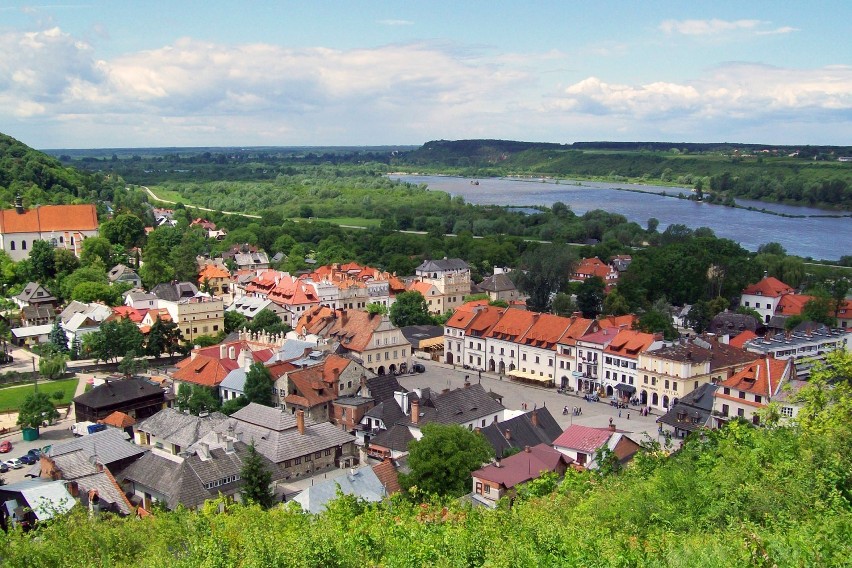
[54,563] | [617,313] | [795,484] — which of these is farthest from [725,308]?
[54,563]

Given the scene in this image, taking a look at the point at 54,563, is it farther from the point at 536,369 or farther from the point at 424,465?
the point at 536,369

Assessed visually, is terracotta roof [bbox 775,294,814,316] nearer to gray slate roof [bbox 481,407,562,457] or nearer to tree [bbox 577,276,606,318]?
tree [bbox 577,276,606,318]

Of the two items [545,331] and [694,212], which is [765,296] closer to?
[545,331]

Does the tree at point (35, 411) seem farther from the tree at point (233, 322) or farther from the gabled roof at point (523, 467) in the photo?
the gabled roof at point (523, 467)

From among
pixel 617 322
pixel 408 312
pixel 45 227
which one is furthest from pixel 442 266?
pixel 45 227

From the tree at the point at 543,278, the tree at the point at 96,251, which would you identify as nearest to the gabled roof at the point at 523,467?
the tree at the point at 543,278

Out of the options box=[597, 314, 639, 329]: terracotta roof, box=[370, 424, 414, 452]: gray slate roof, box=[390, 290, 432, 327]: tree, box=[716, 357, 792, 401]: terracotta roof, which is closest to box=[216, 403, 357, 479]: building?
box=[370, 424, 414, 452]: gray slate roof

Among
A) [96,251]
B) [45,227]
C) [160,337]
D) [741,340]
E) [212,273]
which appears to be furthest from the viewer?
[45,227]
